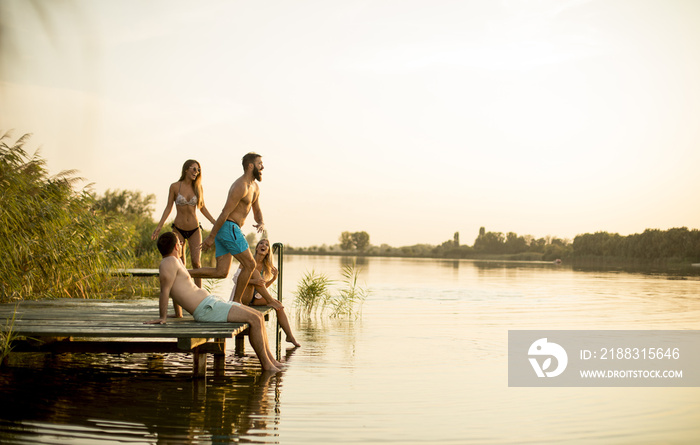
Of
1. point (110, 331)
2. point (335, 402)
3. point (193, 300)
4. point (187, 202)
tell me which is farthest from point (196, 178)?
point (335, 402)

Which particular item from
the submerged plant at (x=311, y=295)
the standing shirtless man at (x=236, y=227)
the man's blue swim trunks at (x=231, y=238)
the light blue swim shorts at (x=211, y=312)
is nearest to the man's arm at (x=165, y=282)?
the light blue swim shorts at (x=211, y=312)

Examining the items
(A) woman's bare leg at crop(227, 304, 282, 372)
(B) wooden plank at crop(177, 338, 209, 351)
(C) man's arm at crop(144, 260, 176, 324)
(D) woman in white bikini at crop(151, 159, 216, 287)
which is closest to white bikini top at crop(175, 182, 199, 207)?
(D) woman in white bikini at crop(151, 159, 216, 287)

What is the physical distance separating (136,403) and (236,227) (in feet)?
8.66

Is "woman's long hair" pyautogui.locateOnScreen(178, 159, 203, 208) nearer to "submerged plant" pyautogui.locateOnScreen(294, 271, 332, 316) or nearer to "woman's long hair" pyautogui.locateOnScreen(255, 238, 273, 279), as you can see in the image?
"woman's long hair" pyautogui.locateOnScreen(255, 238, 273, 279)

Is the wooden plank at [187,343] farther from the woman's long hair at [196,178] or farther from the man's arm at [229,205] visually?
the woman's long hair at [196,178]

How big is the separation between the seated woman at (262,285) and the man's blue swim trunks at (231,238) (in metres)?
1.16

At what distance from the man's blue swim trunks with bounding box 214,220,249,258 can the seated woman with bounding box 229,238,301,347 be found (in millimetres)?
1165

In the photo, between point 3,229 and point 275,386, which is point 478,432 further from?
point 3,229

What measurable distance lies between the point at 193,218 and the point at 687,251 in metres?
62.9

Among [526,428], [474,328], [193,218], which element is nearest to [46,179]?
[193,218]

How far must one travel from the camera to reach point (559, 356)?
1098 centimetres

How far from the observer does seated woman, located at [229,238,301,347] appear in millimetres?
10078

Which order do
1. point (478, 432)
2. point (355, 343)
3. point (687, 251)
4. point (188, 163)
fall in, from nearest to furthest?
point (478, 432) < point (188, 163) < point (355, 343) < point (687, 251)

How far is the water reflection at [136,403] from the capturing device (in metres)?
5.86
